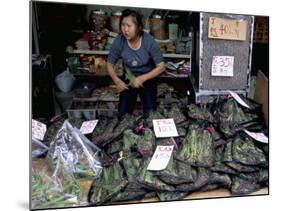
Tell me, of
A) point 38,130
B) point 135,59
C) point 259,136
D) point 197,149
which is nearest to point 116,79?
point 135,59

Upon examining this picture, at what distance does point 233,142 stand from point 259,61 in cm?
57

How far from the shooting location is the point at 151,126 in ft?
8.02

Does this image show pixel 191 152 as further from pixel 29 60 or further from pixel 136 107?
pixel 29 60

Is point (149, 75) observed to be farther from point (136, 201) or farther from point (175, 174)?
point (136, 201)

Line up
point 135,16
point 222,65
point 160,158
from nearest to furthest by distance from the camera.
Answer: point 135,16 < point 160,158 < point 222,65

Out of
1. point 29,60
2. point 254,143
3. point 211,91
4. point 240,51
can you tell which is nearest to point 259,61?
point 240,51

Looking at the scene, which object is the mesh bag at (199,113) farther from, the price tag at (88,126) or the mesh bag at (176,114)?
the price tag at (88,126)

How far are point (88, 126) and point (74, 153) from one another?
0.63ft

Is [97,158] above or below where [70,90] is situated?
below

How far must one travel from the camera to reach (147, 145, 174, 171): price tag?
7.73 ft

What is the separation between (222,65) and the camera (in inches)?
98.0

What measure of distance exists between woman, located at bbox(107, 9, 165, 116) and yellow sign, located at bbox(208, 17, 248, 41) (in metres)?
0.38

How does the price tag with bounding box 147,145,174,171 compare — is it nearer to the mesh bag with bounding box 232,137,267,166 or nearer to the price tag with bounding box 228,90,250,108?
the mesh bag with bounding box 232,137,267,166

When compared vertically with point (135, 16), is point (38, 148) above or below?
below
